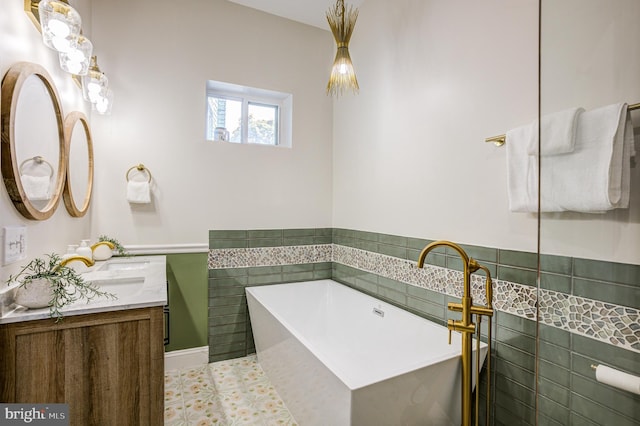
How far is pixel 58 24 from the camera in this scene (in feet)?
4.39

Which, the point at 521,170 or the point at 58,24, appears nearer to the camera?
the point at 58,24

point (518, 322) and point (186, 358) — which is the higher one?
point (518, 322)

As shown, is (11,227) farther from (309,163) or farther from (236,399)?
(309,163)

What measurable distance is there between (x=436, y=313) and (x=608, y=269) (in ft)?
3.43

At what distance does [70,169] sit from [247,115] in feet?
5.04

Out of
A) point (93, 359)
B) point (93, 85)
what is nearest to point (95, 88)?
point (93, 85)

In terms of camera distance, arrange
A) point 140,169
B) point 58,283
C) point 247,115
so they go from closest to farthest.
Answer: point 58,283 < point 140,169 < point 247,115

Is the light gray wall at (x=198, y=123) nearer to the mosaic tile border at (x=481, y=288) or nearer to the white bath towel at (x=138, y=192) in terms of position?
the white bath towel at (x=138, y=192)

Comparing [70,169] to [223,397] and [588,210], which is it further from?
[588,210]

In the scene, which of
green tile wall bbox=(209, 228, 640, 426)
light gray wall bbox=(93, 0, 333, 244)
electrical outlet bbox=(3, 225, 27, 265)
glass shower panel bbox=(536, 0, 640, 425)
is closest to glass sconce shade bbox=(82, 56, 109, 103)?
light gray wall bbox=(93, 0, 333, 244)

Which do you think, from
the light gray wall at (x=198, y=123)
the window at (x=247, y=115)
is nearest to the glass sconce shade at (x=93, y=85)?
the light gray wall at (x=198, y=123)

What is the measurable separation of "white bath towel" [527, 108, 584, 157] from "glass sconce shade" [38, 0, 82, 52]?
6.42ft

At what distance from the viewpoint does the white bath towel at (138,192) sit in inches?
94.3

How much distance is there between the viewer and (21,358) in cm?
119
